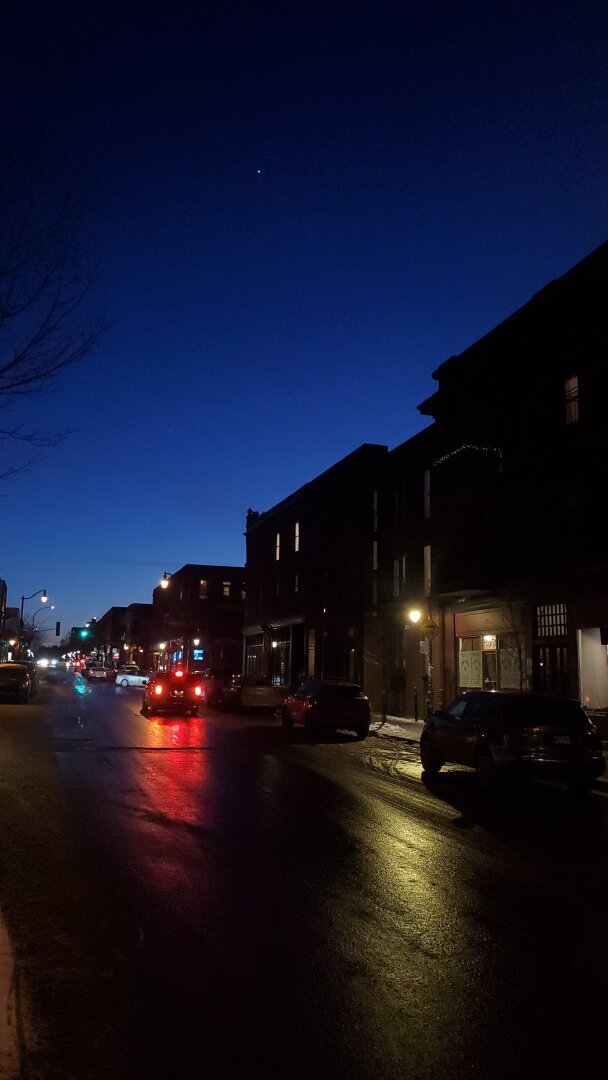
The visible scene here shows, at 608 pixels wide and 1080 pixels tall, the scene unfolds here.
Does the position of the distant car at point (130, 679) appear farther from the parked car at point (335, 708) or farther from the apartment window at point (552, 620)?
the apartment window at point (552, 620)

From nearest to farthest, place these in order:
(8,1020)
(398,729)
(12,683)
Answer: (8,1020) < (398,729) < (12,683)

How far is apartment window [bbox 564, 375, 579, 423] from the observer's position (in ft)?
77.2

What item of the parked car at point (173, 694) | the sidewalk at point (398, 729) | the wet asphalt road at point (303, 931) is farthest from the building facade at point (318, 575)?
the wet asphalt road at point (303, 931)

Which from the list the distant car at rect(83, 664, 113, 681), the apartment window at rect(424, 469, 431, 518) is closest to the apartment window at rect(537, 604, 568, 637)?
the apartment window at rect(424, 469, 431, 518)

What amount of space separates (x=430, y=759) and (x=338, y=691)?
8.03 metres

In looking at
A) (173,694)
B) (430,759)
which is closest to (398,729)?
(173,694)

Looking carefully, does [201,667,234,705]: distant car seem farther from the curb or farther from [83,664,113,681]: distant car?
[83,664,113,681]: distant car

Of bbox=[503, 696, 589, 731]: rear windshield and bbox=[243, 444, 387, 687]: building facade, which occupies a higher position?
bbox=[243, 444, 387, 687]: building facade

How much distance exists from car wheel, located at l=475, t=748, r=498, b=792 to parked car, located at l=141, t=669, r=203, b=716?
19.0 metres

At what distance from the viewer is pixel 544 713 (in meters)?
13.7

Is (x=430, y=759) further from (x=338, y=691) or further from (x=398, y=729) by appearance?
(x=398, y=729)

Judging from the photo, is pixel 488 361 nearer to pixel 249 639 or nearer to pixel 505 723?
pixel 505 723

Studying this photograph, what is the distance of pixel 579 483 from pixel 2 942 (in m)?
19.9

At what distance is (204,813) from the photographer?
36.8 ft
